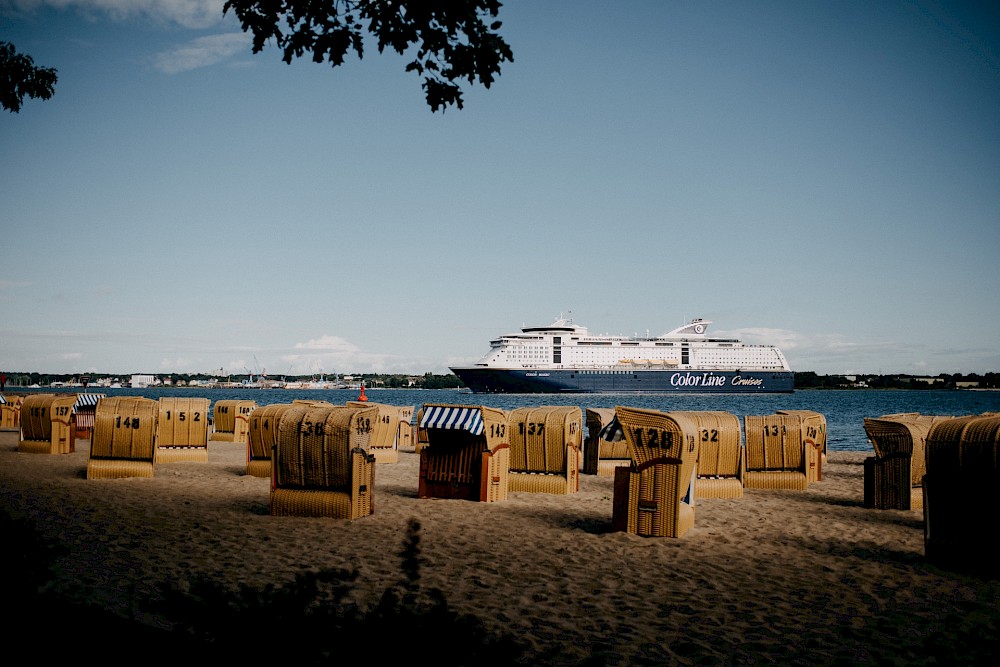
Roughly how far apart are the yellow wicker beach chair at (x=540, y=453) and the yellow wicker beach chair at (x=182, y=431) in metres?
10.0

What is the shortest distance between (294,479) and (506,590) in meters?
5.63

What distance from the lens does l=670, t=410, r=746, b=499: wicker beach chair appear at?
15.4 meters

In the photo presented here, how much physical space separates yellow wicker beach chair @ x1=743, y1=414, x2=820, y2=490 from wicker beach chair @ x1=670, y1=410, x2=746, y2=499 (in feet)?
5.70

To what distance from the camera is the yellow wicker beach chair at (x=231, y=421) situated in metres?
32.0

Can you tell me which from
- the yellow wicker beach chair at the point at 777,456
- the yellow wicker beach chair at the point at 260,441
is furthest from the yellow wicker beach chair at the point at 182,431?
the yellow wicker beach chair at the point at 777,456

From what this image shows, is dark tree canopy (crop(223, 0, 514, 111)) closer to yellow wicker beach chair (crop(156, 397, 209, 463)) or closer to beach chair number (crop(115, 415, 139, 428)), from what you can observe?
beach chair number (crop(115, 415, 139, 428))

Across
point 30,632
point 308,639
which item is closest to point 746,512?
point 308,639

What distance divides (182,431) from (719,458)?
14839 mm

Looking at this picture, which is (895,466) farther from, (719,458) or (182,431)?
(182,431)

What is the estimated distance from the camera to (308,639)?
19.9 ft

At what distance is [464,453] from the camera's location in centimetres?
1486

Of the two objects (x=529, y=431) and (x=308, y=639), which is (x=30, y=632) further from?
(x=529, y=431)

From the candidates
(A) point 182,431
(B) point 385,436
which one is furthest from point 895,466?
(A) point 182,431

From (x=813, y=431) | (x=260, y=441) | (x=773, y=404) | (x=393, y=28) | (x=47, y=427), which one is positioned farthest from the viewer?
(x=773, y=404)
